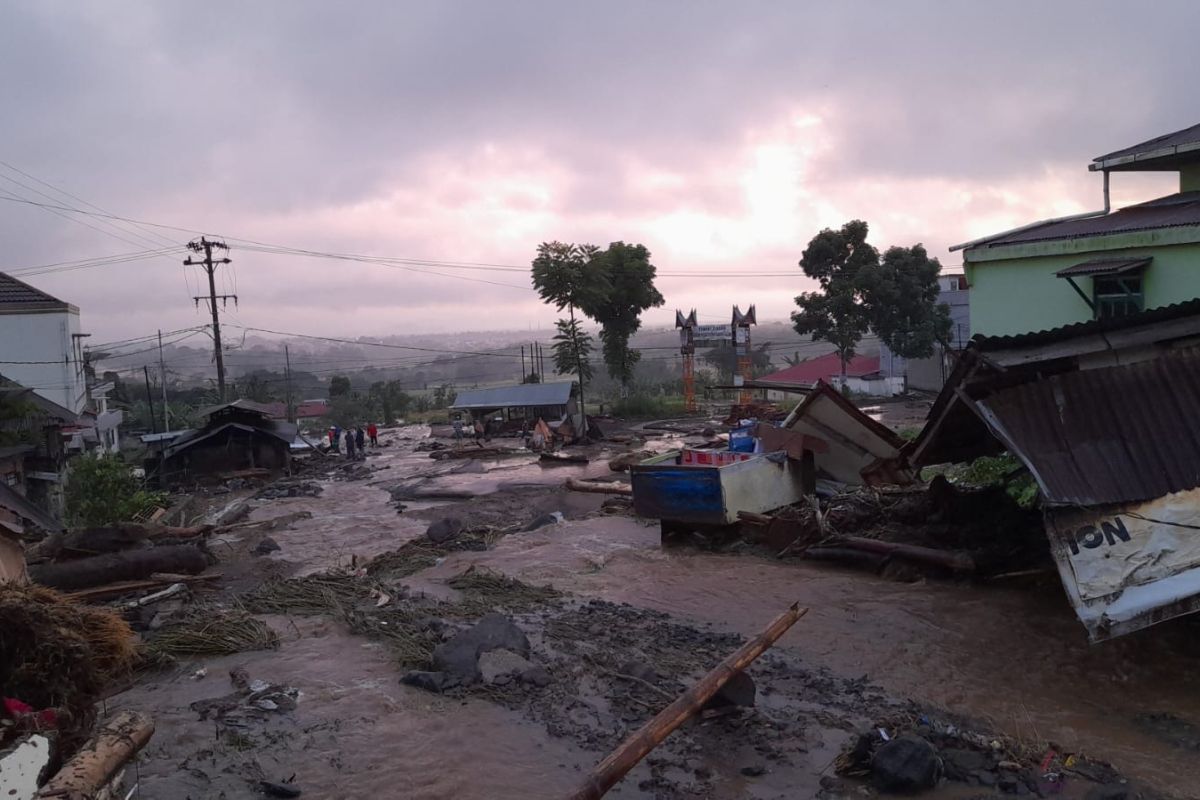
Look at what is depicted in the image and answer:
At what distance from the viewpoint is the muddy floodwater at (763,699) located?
5.72 metres

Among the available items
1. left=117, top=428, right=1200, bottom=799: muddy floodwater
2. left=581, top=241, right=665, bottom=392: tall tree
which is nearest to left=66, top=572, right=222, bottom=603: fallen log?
left=117, top=428, right=1200, bottom=799: muddy floodwater

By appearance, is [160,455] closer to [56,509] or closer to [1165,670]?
[56,509]

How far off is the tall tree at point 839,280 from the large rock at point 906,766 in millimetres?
36919

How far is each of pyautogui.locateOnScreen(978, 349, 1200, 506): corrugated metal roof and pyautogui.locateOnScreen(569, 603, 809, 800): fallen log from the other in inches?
108

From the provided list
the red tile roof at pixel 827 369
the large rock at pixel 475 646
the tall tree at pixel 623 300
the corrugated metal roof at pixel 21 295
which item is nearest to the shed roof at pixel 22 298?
the corrugated metal roof at pixel 21 295

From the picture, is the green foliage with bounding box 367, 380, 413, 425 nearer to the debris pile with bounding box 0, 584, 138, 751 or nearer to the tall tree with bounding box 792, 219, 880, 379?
the tall tree with bounding box 792, 219, 880, 379

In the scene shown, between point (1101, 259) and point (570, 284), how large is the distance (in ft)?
97.2

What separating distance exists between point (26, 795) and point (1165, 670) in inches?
315

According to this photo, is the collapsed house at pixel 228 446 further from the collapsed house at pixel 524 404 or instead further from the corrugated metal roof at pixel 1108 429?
the corrugated metal roof at pixel 1108 429

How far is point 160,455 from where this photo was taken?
29000mm

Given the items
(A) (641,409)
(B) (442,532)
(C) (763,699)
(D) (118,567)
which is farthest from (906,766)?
(A) (641,409)

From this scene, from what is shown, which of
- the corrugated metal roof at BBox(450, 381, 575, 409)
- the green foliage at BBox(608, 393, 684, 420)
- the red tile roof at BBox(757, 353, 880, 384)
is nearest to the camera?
the corrugated metal roof at BBox(450, 381, 575, 409)

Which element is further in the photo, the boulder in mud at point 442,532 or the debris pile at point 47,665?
the boulder in mud at point 442,532

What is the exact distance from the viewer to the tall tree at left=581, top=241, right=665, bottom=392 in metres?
44.6
